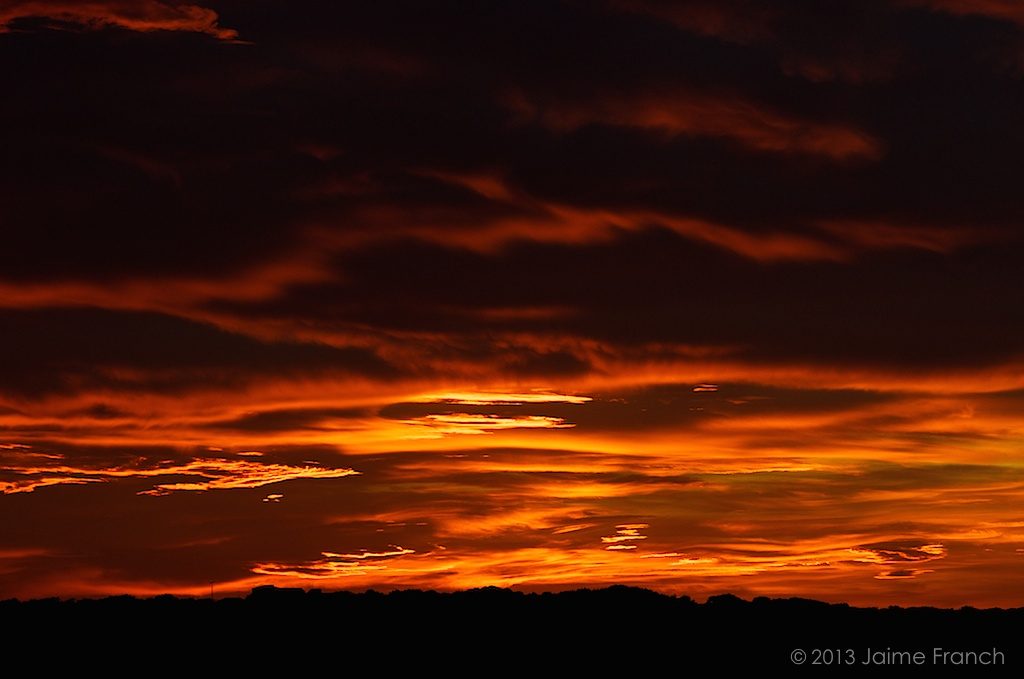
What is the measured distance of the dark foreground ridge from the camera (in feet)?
213

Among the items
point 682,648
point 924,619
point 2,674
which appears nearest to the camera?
point 2,674

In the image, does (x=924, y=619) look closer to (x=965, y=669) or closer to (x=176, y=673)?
(x=965, y=669)

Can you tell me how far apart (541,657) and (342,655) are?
7827 millimetres

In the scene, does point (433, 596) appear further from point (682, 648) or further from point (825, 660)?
point (825, 660)

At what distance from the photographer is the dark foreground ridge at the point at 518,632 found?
64.9 metres

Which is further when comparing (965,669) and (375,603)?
(375,603)

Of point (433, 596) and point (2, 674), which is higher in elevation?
point (433, 596)

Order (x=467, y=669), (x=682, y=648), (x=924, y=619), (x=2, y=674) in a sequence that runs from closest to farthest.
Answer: (x=2, y=674)
(x=467, y=669)
(x=682, y=648)
(x=924, y=619)

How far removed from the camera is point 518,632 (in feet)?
225

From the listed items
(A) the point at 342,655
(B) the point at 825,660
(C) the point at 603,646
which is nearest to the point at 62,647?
(A) the point at 342,655

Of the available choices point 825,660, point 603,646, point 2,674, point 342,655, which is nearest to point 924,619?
point 825,660

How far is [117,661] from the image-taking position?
2453 inches

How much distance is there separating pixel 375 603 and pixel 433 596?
8.49 feet

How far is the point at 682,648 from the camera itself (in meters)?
68.3
